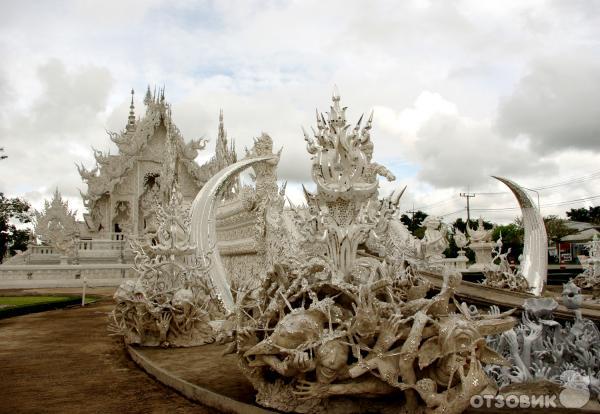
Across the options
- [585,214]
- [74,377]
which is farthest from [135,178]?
[585,214]

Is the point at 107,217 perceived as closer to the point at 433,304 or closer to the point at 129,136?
the point at 129,136

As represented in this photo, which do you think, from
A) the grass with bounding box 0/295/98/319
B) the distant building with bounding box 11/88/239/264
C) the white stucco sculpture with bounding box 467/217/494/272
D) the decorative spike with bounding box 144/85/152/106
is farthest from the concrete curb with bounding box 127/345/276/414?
the decorative spike with bounding box 144/85/152/106

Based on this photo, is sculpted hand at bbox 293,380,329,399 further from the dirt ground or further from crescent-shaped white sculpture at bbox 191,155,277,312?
crescent-shaped white sculpture at bbox 191,155,277,312

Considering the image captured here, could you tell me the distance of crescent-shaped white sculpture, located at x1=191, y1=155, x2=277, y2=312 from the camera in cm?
911

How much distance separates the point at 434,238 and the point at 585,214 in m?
52.3

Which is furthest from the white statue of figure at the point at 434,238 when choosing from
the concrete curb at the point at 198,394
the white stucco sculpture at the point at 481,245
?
the white stucco sculpture at the point at 481,245

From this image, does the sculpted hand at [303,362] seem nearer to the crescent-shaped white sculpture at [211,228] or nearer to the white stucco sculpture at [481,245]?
the crescent-shaped white sculpture at [211,228]

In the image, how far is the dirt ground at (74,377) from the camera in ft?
15.6

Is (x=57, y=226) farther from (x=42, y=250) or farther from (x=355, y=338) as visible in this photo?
(x=355, y=338)

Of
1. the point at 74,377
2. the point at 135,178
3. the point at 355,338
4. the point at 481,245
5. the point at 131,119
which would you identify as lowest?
the point at 74,377

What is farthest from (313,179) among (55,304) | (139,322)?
(55,304)

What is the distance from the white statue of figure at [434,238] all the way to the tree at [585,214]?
46.3 metres

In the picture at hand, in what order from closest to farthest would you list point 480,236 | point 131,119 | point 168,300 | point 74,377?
point 74,377 → point 168,300 → point 480,236 → point 131,119

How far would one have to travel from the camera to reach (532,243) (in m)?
10.4
